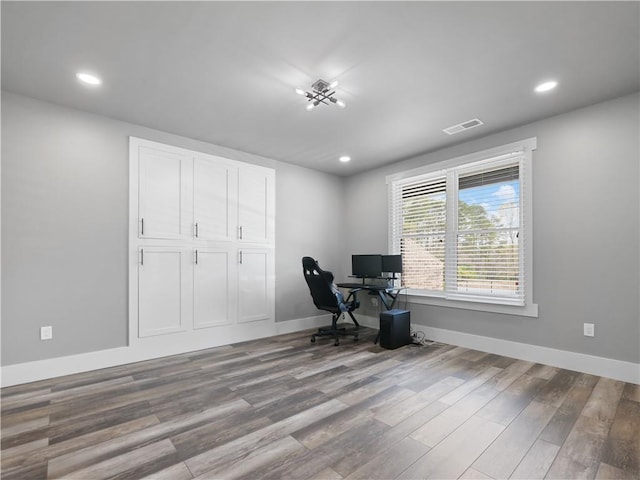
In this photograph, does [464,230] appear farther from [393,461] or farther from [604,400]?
[393,461]

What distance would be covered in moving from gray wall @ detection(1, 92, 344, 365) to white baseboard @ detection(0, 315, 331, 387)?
2.8 inches

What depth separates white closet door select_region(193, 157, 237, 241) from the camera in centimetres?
404

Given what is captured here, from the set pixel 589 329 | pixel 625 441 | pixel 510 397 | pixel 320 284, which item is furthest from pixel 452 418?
pixel 320 284

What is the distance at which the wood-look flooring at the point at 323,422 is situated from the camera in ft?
5.64

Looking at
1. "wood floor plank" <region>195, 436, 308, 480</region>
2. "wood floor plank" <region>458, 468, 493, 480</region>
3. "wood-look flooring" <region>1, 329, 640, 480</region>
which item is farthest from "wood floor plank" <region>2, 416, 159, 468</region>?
"wood floor plank" <region>458, 468, 493, 480</region>

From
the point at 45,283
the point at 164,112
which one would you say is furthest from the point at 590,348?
the point at 45,283

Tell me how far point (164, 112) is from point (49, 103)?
3.44ft

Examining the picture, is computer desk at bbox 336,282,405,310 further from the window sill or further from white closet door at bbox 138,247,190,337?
white closet door at bbox 138,247,190,337

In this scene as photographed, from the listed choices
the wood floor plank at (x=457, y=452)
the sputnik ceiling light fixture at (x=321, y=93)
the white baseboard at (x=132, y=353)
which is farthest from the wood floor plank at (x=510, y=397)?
the white baseboard at (x=132, y=353)

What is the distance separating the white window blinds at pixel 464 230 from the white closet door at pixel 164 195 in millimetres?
3043

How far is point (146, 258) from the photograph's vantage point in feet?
11.8

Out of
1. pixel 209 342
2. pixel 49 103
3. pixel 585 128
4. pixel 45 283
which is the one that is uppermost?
pixel 49 103

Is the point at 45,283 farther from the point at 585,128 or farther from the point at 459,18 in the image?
the point at 585,128

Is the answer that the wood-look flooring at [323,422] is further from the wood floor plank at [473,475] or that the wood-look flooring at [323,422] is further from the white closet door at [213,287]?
the white closet door at [213,287]
